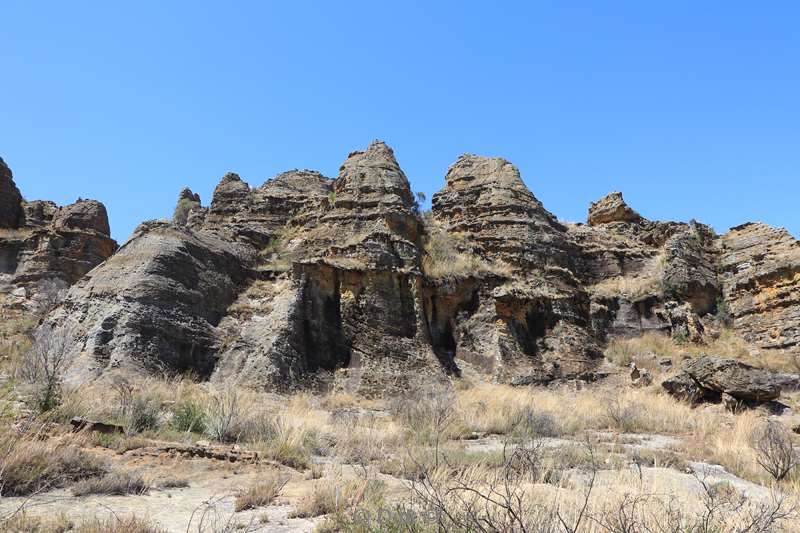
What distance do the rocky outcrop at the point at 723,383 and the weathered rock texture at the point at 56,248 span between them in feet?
84.3

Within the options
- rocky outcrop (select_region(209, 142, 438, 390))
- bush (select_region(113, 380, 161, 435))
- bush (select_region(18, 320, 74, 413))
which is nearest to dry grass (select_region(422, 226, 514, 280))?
rocky outcrop (select_region(209, 142, 438, 390))

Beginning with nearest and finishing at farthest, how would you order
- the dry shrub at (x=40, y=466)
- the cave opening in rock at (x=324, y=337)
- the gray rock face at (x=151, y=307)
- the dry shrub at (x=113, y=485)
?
1. the dry shrub at (x=40, y=466)
2. the dry shrub at (x=113, y=485)
3. the gray rock face at (x=151, y=307)
4. the cave opening in rock at (x=324, y=337)

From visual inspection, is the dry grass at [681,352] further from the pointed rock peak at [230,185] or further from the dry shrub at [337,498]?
the pointed rock peak at [230,185]

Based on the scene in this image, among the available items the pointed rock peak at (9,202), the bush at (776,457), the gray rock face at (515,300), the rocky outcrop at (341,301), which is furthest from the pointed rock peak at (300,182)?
the bush at (776,457)

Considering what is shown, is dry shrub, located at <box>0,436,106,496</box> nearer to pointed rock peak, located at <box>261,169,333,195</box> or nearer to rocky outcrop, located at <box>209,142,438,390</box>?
rocky outcrop, located at <box>209,142,438,390</box>

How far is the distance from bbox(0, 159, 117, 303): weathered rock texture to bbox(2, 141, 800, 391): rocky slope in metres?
0.18

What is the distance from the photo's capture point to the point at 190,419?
29.8 feet

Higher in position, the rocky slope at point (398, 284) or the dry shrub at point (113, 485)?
the rocky slope at point (398, 284)

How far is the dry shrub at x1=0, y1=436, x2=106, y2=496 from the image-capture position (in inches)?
201

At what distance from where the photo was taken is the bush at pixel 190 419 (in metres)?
8.91

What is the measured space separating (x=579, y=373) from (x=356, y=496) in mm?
15881

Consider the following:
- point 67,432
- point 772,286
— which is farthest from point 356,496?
point 772,286

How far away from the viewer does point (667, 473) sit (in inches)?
263

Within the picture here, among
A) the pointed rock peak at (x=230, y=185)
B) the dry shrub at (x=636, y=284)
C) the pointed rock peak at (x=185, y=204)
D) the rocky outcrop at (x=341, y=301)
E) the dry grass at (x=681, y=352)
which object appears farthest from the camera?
the pointed rock peak at (x=185, y=204)
